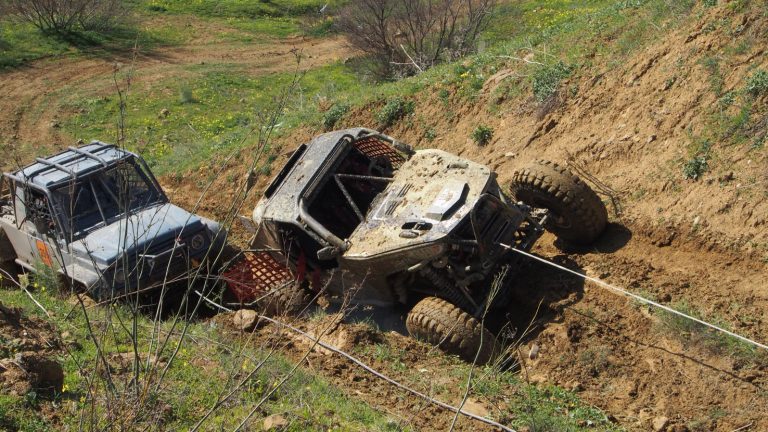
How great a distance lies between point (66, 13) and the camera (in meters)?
33.6

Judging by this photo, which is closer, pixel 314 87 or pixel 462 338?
pixel 462 338

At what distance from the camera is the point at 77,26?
114ft

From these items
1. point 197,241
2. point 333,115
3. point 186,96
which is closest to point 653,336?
point 197,241

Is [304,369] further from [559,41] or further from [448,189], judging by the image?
[559,41]

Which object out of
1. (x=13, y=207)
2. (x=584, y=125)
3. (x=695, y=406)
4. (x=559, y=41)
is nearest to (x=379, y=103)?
(x=559, y=41)

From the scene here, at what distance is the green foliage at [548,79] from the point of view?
11.7 m

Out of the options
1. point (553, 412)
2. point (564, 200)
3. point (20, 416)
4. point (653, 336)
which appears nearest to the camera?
point (20, 416)

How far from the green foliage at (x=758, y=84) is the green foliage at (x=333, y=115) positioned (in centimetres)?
768

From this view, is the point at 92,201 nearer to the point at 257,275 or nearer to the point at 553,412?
the point at 257,275

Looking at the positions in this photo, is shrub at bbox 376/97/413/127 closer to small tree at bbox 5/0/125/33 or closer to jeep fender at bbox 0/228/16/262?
jeep fender at bbox 0/228/16/262

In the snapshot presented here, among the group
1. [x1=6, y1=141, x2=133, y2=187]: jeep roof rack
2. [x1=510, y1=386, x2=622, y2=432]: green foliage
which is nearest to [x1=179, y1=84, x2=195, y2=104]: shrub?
[x1=6, y1=141, x2=133, y2=187]: jeep roof rack

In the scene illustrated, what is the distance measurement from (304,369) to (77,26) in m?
31.6

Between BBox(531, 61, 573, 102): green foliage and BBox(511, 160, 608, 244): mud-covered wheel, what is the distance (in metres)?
3.10

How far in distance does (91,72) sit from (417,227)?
2486 centimetres
